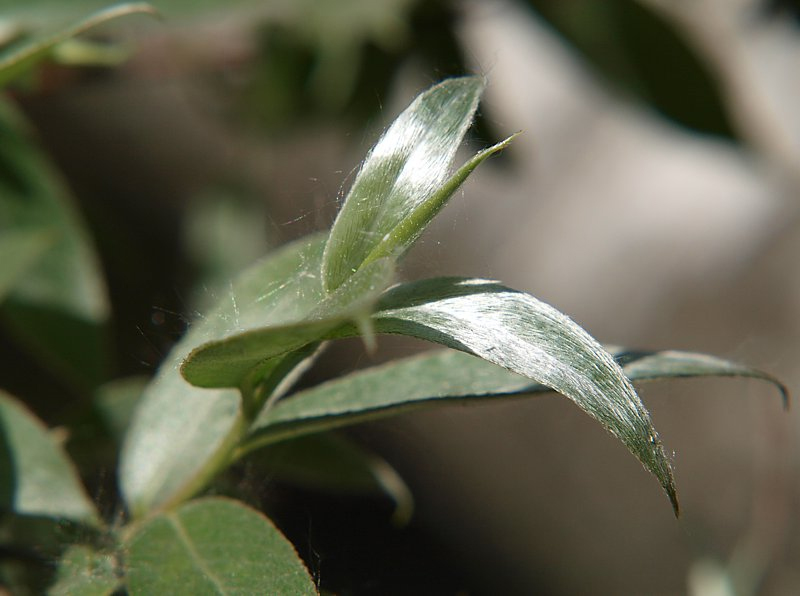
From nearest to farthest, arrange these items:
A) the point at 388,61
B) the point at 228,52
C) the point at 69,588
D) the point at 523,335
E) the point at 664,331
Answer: the point at 523,335 < the point at 69,588 < the point at 388,61 < the point at 228,52 < the point at 664,331

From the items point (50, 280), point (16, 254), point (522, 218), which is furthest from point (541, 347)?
point (522, 218)

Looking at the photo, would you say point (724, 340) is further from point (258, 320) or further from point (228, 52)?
point (258, 320)

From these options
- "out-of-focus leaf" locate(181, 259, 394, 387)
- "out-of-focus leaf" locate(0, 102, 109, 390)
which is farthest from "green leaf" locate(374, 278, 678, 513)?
A: "out-of-focus leaf" locate(0, 102, 109, 390)

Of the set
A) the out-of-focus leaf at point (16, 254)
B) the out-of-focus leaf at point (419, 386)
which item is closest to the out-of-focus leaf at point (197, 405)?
the out-of-focus leaf at point (419, 386)

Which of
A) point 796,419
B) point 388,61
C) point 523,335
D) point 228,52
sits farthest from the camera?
point 796,419

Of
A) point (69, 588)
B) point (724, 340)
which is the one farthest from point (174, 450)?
point (724, 340)

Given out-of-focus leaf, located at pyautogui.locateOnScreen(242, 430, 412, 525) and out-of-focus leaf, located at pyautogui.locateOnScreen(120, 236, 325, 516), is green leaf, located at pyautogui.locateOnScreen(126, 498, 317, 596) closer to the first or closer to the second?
out-of-focus leaf, located at pyautogui.locateOnScreen(120, 236, 325, 516)
